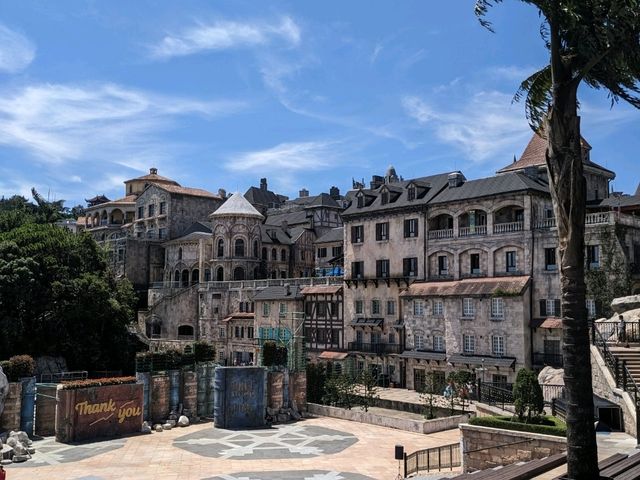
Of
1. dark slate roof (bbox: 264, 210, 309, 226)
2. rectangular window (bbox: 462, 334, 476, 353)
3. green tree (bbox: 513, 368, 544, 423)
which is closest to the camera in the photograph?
green tree (bbox: 513, 368, 544, 423)

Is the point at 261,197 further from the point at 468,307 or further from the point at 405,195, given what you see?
the point at 468,307

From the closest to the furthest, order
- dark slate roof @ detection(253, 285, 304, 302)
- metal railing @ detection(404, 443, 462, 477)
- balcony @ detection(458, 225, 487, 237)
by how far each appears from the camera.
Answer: metal railing @ detection(404, 443, 462, 477) < balcony @ detection(458, 225, 487, 237) < dark slate roof @ detection(253, 285, 304, 302)

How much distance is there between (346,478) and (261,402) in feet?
49.9

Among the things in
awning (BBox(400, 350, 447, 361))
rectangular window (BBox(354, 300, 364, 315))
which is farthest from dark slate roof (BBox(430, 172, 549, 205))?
awning (BBox(400, 350, 447, 361))

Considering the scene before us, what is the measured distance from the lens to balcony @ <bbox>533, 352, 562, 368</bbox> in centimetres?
4500

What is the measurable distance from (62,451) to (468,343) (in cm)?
2963

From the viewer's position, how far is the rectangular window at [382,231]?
57.8m

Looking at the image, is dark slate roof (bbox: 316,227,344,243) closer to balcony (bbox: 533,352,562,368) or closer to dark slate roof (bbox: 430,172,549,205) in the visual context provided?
dark slate roof (bbox: 430,172,549,205)

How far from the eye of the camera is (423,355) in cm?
5209

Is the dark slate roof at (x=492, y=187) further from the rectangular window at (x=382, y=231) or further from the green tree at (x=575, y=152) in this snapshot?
the green tree at (x=575, y=152)

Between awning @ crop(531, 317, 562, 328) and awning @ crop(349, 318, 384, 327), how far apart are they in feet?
47.1

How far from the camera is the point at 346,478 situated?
1106 inches

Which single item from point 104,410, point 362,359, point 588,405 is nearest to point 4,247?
point 104,410

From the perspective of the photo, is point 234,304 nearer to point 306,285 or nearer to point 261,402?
point 306,285
